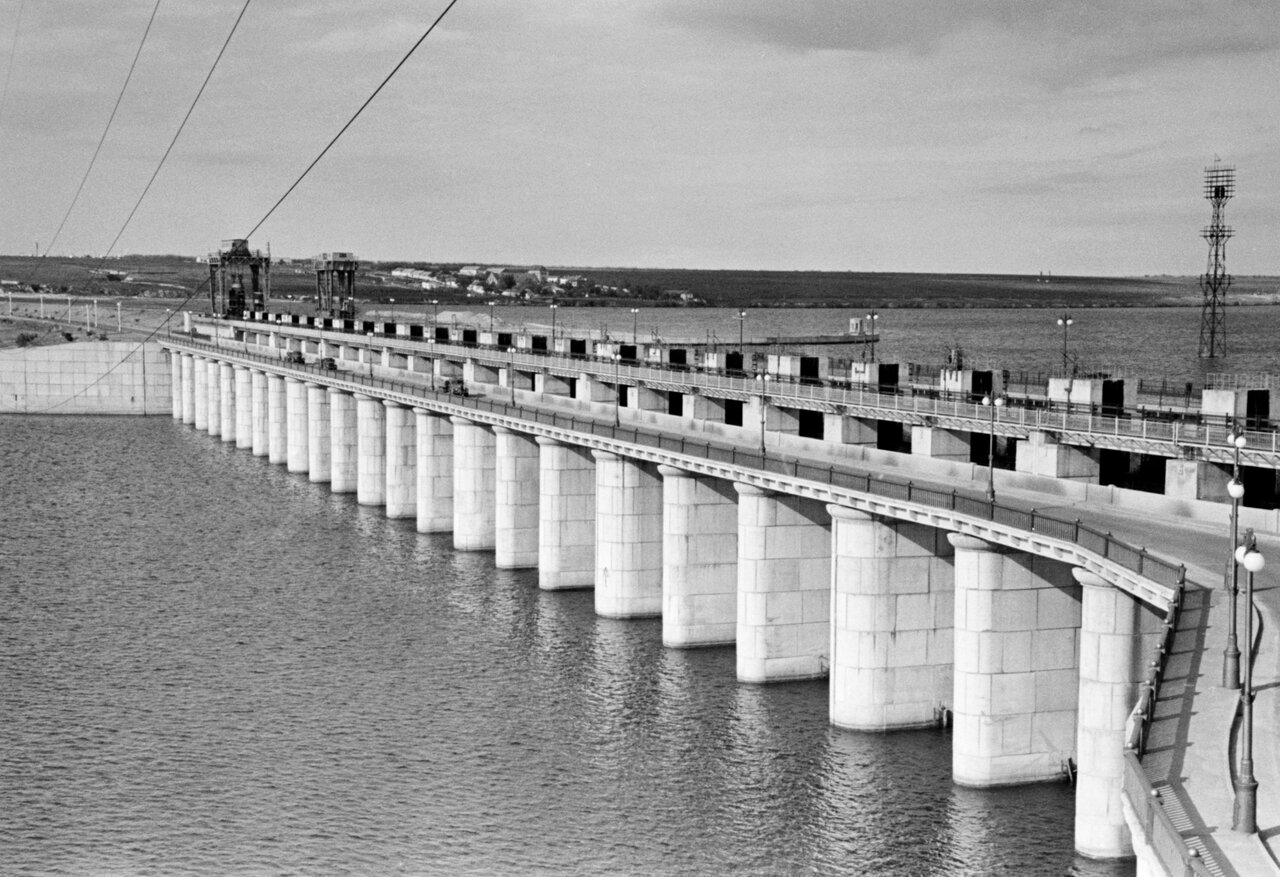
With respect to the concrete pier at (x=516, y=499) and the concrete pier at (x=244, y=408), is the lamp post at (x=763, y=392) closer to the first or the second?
the concrete pier at (x=516, y=499)

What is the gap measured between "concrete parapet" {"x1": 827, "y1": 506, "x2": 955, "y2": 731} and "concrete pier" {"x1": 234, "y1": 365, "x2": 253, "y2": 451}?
101838mm

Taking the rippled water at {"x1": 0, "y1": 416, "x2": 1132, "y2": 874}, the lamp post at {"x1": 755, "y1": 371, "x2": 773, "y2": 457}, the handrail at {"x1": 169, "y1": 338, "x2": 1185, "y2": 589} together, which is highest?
the lamp post at {"x1": 755, "y1": 371, "x2": 773, "y2": 457}

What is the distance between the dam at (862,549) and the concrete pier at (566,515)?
11cm

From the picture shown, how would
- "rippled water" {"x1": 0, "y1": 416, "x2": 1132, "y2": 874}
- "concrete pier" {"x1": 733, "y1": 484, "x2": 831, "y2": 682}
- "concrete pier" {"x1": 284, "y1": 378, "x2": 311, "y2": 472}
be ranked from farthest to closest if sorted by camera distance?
"concrete pier" {"x1": 284, "y1": 378, "x2": 311, "y2": 472} → "concrete pier" {"x1": 733, "y1": 484, "x2": 831, "y2": 682} → "rippled water" {"x1": 0, "y1": 416, "x2": 1132, "y2": 874}

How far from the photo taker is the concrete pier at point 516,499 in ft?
261

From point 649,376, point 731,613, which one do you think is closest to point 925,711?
point 731,613

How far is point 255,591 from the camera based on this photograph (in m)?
76.9

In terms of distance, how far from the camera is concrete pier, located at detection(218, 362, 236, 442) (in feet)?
491

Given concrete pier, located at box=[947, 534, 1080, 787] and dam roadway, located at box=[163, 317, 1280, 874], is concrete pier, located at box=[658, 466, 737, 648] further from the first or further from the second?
concrete pier, located at box=[947, 534, 1080, 787]

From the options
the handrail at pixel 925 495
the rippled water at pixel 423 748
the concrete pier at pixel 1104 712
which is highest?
the handrail at pixel 925 495

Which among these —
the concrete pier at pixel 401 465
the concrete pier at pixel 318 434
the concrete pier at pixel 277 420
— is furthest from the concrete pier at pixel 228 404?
the concrete pier at pixel 401 465

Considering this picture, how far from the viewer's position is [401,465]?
98.1m

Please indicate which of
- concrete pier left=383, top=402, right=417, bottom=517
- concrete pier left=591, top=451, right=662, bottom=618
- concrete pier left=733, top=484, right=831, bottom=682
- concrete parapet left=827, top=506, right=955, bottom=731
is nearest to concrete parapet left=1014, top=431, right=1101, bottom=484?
concrete parapet left=827, top=506, right=955, bottom=731

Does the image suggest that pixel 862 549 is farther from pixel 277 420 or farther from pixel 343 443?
pixel 277 420
